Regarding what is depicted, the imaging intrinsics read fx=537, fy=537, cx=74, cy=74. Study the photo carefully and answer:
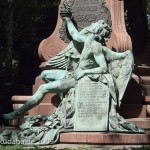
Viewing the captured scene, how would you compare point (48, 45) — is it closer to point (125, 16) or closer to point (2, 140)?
point (125, 16)

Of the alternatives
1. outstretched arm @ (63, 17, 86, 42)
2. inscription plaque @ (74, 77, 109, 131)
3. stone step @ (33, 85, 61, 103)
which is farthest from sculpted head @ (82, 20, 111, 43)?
stone step @ (33, 85, 61, 103)

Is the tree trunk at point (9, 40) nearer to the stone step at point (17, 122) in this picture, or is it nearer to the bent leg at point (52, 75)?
the stone step at point (17, 122)

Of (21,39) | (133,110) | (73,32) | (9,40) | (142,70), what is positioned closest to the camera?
(133,110)

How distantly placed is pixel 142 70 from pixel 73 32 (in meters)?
1.83

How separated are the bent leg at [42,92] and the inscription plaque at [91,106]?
47 centimetres

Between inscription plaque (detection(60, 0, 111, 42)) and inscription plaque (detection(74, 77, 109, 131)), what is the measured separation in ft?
6.81

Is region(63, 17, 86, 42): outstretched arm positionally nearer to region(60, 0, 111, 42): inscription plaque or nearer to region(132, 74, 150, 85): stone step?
region(60, 0, 111, 42): inscription plaque

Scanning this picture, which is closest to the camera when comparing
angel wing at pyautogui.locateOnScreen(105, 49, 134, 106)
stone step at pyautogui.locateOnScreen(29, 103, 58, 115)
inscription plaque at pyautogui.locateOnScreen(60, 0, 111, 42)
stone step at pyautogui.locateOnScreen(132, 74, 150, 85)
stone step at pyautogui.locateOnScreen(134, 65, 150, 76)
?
angel wing at pyautogui.locateOnScreen(105, 49, 134, 106)

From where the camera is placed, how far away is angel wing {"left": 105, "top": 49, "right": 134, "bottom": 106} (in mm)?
9984

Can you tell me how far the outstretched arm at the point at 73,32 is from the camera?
1069cm

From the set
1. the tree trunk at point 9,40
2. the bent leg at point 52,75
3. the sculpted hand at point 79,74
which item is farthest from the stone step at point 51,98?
the tree trunk at point 9,40

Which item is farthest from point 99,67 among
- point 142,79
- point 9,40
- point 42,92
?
point 9,40

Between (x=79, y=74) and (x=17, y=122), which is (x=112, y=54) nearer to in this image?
(x=79, y=74)

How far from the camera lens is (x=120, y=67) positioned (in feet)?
33.4
